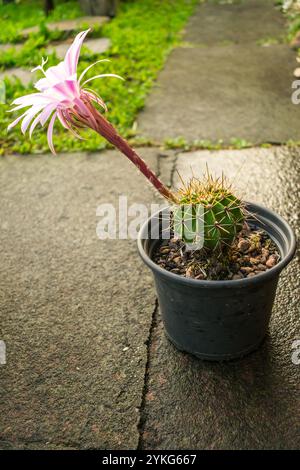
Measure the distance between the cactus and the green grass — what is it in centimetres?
149

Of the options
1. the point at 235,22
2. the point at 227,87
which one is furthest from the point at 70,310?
the point at 235,22

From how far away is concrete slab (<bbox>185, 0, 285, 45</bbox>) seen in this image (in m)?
5.39

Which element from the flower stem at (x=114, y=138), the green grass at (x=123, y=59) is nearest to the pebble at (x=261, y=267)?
the flower stem at (x=114, y=138)

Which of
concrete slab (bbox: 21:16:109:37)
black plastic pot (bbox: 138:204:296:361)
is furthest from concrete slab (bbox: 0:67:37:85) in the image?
black plastic pot (bbox: 138:204:296:361)

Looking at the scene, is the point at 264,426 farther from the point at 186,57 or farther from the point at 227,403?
the point at 186,57

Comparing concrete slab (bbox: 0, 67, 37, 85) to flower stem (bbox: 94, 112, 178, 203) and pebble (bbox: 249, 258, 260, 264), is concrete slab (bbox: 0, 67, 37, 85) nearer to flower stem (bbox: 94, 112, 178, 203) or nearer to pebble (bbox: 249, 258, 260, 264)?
flower stem (bbox: 94, 112, 178, 203)

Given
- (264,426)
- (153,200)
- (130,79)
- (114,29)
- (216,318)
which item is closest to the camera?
(264,426)

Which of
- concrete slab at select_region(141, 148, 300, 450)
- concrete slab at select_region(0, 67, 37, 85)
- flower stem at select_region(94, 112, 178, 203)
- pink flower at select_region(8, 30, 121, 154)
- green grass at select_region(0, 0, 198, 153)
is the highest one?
pink flower at select_region(8, 30, 121, 154)

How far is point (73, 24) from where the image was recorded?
5.79m

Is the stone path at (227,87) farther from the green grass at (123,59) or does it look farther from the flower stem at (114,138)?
the flower stem at (114,138)

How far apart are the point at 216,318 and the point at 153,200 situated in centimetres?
127

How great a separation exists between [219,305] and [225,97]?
2.68 m

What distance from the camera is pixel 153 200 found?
9.87 ft

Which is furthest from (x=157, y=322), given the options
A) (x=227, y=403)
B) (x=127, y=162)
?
(x=127, y=162)
